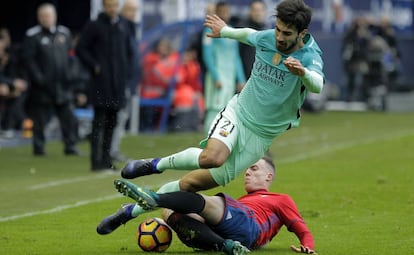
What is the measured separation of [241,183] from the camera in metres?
15.7

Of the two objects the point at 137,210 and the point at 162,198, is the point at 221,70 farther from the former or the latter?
the point at 162,198

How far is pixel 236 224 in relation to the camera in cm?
956

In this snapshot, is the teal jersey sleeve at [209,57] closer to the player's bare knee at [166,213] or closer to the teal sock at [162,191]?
the teal sock at [162,191]

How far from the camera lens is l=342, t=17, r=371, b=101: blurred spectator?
3366 centimetres

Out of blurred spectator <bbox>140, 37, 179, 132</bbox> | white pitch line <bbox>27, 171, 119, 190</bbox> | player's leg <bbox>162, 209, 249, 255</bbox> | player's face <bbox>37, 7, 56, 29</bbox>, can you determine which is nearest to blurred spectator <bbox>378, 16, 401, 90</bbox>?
blurred spectator <bbox>140, 37, 179, 132</bbox>

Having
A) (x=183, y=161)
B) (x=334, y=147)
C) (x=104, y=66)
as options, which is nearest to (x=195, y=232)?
(x=183, y=161)

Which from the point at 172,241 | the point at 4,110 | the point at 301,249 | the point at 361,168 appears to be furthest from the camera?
the point at 4,110

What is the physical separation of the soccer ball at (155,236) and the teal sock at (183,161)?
48 cm

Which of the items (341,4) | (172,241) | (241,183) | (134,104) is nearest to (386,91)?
(341,4)

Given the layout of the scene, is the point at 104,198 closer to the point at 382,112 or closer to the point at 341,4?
the point at 382,112

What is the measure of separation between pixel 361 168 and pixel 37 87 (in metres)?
5.82

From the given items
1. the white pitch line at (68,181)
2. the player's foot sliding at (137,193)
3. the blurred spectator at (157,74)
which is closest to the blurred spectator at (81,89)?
the blurred spectator at (157,74)

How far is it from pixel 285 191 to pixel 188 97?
35.6ft

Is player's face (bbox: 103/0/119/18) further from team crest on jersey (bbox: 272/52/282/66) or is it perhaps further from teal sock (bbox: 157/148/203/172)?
teal sock (bbox: 157/148/203/172)
